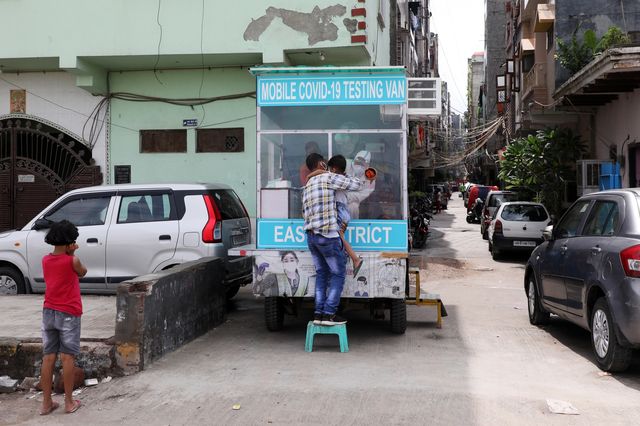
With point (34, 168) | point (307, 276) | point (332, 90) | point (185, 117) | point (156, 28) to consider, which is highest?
point (156, 28)

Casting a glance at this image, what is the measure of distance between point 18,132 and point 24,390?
30.5 ft

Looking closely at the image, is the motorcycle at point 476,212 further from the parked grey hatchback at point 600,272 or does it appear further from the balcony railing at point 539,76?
the parked grey hatchback at point 600,272

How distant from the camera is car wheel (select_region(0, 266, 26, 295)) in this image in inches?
372

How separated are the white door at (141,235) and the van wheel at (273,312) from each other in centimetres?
189

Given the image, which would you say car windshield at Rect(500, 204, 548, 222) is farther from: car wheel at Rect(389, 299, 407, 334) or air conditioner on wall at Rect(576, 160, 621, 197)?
car wheel at Rect(389, 299, 407, 334)

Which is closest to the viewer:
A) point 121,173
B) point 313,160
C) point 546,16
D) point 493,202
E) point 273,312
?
point 313,160

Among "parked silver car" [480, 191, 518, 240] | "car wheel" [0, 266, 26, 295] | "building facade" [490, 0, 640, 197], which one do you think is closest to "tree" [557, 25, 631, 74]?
"building facade" [490, 0, 640, 197]

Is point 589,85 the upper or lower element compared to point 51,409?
upper

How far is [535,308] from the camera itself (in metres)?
8.20

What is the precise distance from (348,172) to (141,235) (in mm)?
3113

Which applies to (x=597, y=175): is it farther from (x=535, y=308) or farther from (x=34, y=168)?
(x=34, y=168)

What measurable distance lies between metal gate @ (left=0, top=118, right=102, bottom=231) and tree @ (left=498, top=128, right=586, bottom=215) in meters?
10.8

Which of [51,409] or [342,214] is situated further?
[342,214]

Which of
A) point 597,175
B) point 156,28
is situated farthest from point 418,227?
point 156,28
